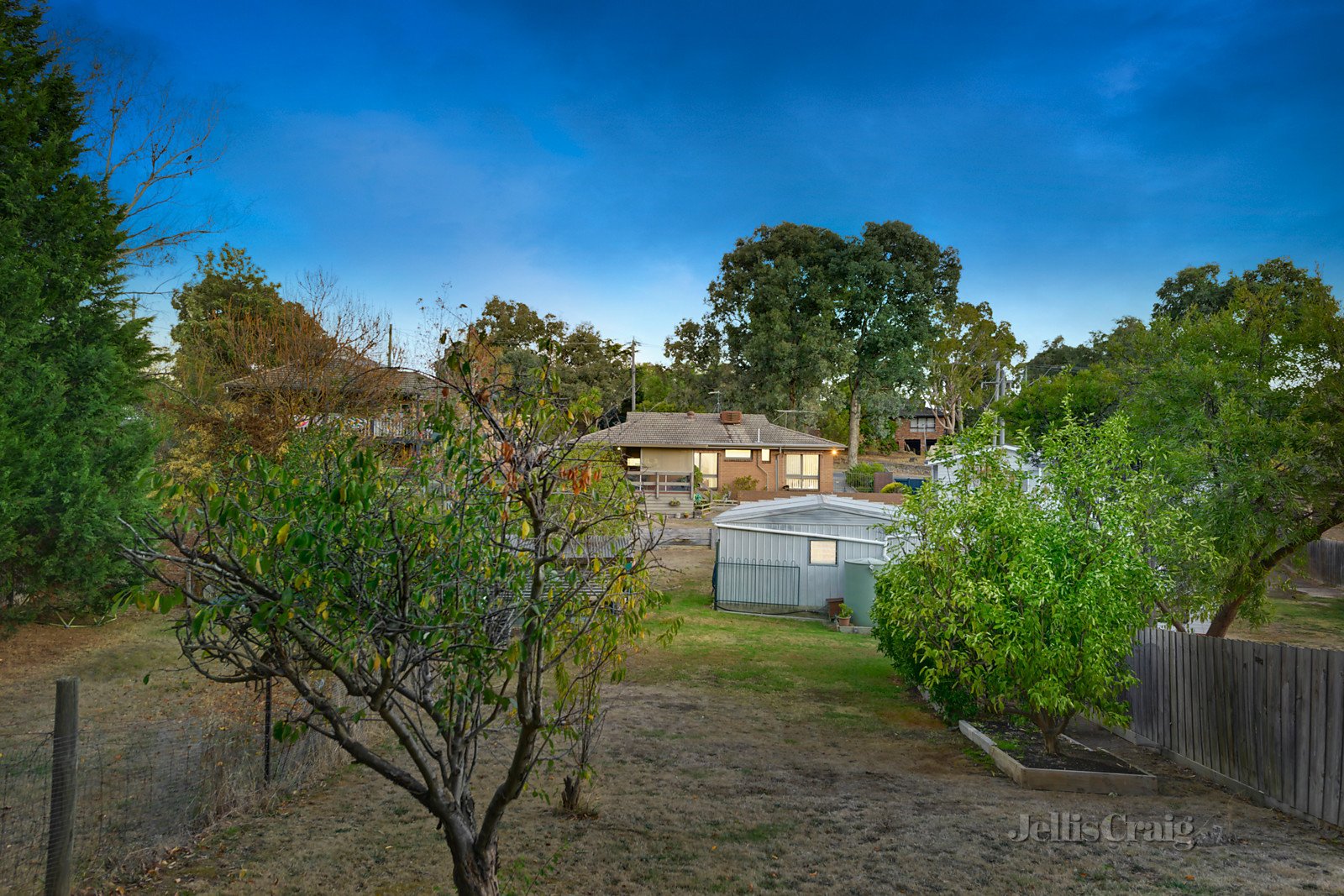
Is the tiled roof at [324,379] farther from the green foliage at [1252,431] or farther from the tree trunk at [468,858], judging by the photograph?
the green foliage at [1252,431]

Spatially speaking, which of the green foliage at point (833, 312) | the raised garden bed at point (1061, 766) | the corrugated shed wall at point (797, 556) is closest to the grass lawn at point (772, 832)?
the raised garden bed at point (1061, 766)

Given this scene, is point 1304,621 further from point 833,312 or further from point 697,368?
point 697,368

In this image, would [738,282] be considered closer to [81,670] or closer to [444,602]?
[81,670]

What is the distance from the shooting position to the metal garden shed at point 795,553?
1977 centimetres

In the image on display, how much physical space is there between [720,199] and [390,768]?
117 feet

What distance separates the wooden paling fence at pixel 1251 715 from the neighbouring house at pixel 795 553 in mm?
9926

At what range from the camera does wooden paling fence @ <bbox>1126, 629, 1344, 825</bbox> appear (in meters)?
6.66

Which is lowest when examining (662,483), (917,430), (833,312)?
(662,483)

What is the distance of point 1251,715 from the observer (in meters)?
7.66

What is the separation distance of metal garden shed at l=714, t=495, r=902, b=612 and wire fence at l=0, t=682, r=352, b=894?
1312 cm

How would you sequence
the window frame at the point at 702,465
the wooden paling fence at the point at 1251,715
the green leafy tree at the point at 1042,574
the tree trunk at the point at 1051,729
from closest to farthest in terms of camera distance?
1. the wooden paling fence at the point at 1251,715
2. the green leafy tree at the point at 1042,574
3. the tree trunk at the point at 1051,729
4. the window frame at the point at 702,465

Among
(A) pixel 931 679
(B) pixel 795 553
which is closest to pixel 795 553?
(B) pixel 795 553

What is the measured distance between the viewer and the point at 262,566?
299 centimetres

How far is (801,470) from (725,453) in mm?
4851
